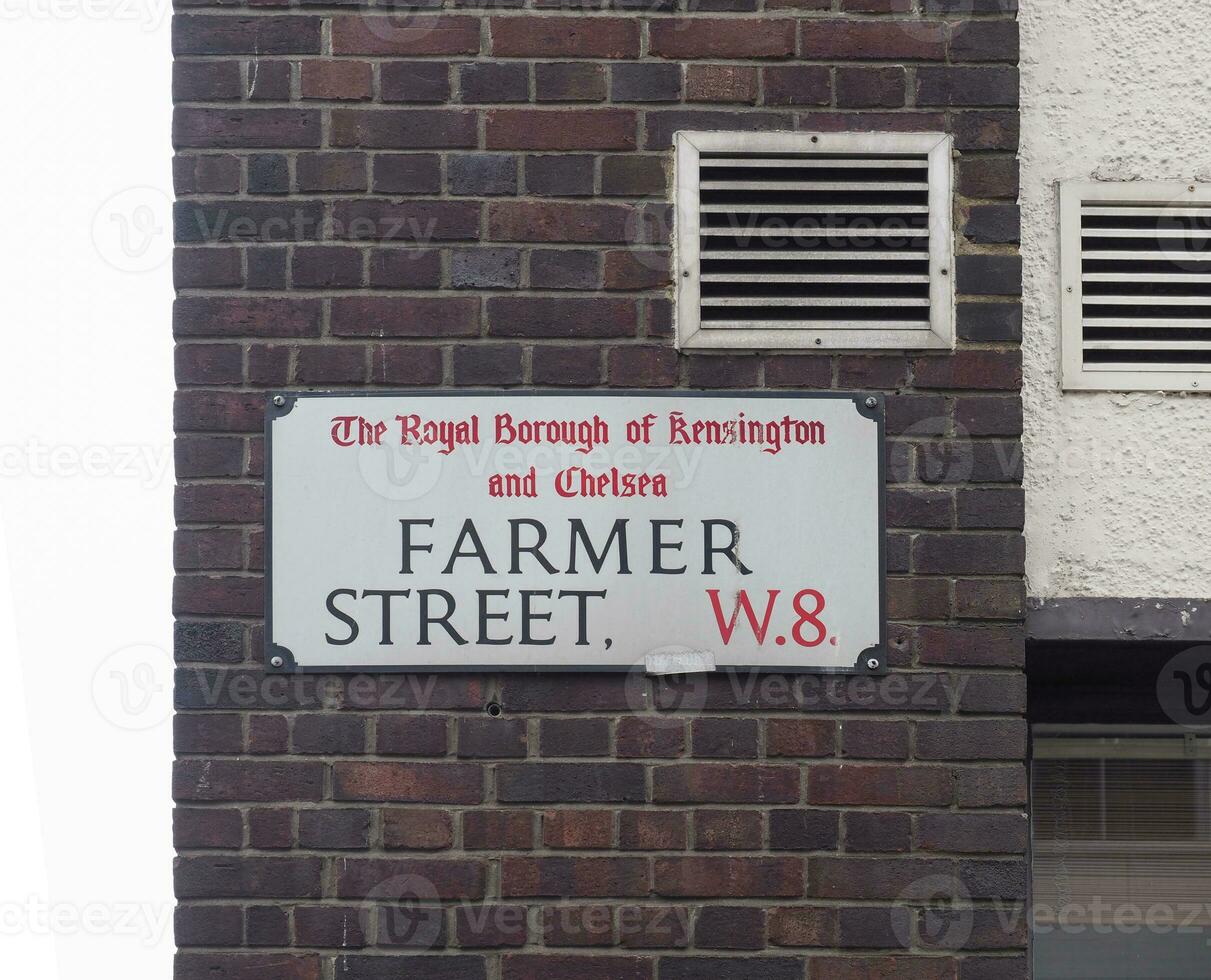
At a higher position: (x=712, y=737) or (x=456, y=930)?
(x=712, y=737)

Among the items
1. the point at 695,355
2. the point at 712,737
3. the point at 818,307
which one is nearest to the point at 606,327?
the point at 695,355

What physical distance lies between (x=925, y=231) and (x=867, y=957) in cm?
162

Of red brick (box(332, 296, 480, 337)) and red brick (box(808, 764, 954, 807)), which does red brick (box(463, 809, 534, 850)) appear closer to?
red brick (box(808, 764, 954, 807))

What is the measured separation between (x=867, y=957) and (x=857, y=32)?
2064mm

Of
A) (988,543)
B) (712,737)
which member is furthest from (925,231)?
(712,737)

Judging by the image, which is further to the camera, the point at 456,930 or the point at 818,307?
the point at 818,307

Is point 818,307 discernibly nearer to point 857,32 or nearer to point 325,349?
point 857,32

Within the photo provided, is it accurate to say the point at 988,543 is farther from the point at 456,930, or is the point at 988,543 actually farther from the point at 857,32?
the point at 456,930

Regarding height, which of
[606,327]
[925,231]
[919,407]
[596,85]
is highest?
[596,85]

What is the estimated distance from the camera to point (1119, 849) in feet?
11.5

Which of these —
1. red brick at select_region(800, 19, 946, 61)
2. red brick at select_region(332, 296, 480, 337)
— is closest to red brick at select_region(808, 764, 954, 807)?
red brick at select_region(332, 296, 480, 337)

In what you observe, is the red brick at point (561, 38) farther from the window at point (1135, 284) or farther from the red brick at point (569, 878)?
the red brick at point (569, 878)

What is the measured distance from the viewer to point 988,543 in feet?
9.32

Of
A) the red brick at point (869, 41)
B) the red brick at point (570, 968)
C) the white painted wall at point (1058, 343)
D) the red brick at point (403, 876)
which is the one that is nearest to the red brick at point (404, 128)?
the red brick at point (869, 41)
